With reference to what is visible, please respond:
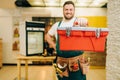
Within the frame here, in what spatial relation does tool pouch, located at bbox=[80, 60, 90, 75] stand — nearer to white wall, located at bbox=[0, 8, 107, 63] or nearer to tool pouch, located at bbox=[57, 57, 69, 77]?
tool pouch, located at bbox=[57, 57, 69, 77]

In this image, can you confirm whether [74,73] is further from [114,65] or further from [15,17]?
[15,17]

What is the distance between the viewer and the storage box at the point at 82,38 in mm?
1899

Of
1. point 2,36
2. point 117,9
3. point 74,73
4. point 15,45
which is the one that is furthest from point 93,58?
point 74,73

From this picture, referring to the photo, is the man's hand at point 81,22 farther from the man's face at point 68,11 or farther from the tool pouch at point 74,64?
the tool pouch at point 74,64

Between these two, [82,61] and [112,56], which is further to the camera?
[112,56]

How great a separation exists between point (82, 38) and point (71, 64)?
394mm

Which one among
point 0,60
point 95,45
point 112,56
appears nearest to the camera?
point 95,45

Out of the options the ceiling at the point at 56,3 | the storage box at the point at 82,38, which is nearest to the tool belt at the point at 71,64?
the storage box at the point at 82,38

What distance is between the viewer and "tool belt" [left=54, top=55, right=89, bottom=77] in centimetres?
219

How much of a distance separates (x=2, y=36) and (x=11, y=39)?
350mm

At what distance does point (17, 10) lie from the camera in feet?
25.2

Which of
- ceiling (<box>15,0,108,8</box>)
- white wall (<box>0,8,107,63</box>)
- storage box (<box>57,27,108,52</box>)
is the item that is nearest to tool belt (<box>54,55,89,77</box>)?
storage box (<box>57,27,108,52</box>)

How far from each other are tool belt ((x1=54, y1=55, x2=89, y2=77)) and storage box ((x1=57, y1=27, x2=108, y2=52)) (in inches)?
12.1

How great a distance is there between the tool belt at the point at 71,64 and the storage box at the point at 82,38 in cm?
31
